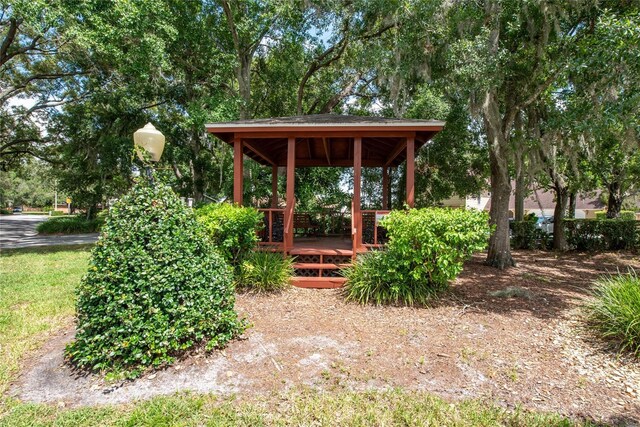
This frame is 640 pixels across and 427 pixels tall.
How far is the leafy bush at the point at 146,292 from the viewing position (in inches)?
117

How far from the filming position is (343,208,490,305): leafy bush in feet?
15.3

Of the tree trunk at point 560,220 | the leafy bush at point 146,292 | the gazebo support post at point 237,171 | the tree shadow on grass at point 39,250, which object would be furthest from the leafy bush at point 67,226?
the tree trunk at point 560,220

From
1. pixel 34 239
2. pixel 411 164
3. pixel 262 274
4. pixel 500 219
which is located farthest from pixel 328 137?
pixel 34 239

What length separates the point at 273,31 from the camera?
448 inches

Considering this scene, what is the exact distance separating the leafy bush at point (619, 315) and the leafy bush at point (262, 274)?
4.39 m

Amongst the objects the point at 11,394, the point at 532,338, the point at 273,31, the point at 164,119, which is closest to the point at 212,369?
the point at 11,394

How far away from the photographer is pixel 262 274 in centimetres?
550

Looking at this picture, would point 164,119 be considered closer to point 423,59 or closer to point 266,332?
point 423,59

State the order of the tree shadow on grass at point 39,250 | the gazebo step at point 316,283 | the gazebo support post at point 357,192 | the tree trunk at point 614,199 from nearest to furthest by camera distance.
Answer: the gazebo step at point 316,283
the gazebo support post at point 357,192
the tree shadow on grass at point 39,250
the tree trunk at point 614,199

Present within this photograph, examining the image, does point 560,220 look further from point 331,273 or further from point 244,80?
point 244,80

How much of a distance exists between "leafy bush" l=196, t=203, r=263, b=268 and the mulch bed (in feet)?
2.97

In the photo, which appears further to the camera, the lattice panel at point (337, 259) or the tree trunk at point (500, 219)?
the tree trunk at point (500, 219)

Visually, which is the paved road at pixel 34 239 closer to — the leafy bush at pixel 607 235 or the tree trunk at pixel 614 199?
the leafy bush at pixel 607 235

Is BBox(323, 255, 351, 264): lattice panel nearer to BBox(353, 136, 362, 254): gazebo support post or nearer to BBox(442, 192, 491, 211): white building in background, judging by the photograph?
BBox(353, 136, 362, 254): gazebo support post
